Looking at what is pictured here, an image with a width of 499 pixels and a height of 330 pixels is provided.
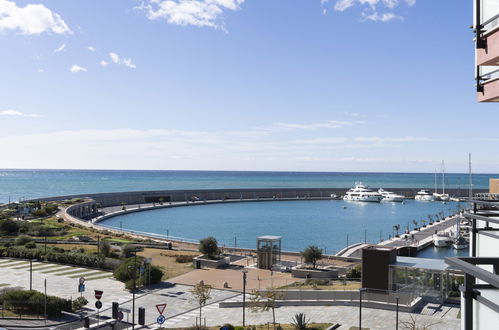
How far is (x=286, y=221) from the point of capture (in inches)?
3661

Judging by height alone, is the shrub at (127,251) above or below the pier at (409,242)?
above

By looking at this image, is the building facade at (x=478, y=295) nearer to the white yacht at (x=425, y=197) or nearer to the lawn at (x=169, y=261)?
the lawn at (x=169, y=261)

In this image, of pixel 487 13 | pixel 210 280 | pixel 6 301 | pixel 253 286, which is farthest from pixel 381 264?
pixel 487 13

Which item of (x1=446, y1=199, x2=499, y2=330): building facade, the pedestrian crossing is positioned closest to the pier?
the pedestrian crossing

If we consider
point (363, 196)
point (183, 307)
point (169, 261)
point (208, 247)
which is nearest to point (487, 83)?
point (183, 307)

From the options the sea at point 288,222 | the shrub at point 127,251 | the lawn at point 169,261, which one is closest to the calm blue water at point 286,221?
the sea at point 288,222

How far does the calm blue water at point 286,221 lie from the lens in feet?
238

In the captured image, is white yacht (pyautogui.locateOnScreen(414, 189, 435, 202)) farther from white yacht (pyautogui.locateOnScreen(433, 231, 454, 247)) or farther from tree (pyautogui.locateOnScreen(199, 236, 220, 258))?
tree (pyautogui.locateOnScreen(199, 236, 220, 258))

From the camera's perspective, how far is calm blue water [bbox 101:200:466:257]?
72531mm

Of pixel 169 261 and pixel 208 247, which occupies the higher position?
pixel 208 247

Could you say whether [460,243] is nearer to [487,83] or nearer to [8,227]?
[8,227]

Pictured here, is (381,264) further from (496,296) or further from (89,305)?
(496,296)

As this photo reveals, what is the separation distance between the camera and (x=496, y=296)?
14.2 feet

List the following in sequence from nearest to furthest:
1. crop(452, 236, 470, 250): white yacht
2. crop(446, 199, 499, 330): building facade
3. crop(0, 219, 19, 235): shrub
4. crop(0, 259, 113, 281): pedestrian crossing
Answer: crop(446, 199, 499, 330): building facade → crop(0, 259, 113, 281): pedestrian crossing → crop(0, 219, 19, 235): shrub → crop(452, 236, 470, 250): white yacht
